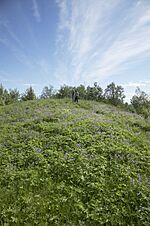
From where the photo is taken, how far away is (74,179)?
9641mm

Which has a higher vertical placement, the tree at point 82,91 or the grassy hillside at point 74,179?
the tree at point 82,91

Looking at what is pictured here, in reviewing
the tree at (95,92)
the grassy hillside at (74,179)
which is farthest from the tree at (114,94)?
the grassy hillside at (74,179)

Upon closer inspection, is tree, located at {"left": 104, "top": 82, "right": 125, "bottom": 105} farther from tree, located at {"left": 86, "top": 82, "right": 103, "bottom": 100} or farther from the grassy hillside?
the grassy hillside

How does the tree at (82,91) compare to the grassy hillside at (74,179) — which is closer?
the grassy hillside at (74,179)

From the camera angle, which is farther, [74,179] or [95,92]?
[95,92]

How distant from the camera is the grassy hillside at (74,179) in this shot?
7.56m

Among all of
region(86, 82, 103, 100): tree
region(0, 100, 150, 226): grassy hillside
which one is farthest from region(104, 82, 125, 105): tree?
region(0, 100, 150, 226): grassy hillside

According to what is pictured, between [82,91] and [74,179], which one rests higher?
[82,91]

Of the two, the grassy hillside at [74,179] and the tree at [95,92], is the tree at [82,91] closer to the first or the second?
the tree at [95,92]

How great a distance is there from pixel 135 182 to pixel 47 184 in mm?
4261

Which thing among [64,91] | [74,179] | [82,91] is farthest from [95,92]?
[74,179]

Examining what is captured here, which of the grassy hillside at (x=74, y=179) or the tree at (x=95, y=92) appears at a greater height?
the tree at (x=95, y=92)

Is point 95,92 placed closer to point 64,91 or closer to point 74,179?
point 64,91

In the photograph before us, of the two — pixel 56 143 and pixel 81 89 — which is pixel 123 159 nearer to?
pixel 56 143
